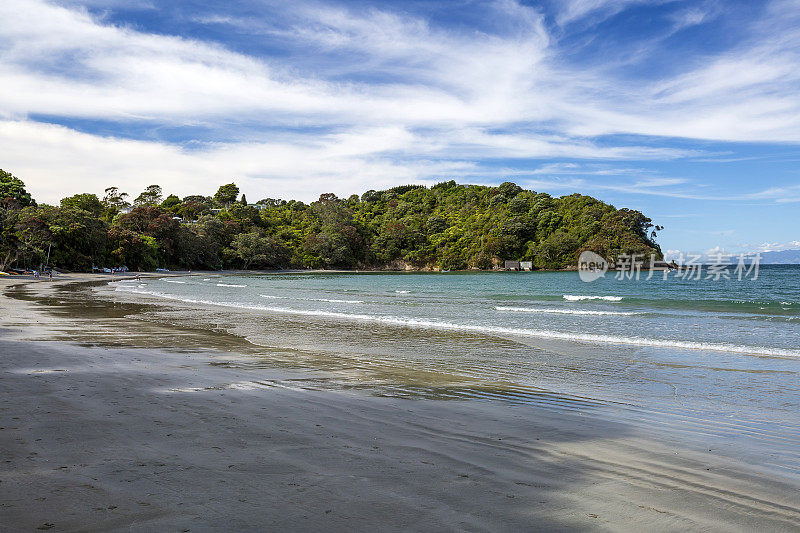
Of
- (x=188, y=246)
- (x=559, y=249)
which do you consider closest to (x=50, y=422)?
(x=188, y=246)

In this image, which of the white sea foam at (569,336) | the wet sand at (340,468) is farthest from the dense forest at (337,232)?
the wet sand at (340,468)

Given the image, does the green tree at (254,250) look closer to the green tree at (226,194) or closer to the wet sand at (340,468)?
the green tree at (226,194)

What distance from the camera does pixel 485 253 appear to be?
120 m

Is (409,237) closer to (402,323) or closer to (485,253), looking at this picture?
(485,253)

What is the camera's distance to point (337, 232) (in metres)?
128

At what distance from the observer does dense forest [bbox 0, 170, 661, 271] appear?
74188mm

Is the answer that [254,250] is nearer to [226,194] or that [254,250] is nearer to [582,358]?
[226,194]

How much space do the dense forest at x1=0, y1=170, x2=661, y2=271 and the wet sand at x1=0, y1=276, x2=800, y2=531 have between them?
227 ft

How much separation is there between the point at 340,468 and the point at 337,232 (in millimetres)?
125544

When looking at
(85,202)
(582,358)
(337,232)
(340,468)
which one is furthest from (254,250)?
(340,468)

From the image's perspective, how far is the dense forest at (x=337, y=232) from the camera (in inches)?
2921

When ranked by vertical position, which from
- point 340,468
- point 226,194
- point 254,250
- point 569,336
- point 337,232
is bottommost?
point 569,336

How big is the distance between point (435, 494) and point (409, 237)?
13206cm

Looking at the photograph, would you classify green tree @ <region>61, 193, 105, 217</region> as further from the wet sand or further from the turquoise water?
the wet sand
